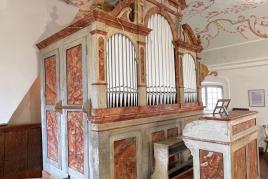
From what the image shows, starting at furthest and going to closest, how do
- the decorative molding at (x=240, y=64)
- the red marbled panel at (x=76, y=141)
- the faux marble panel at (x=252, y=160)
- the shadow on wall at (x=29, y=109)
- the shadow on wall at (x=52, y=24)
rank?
the decorative molding at (x=240, y=64) < the shadow on wall at (x=29, y=109) < the shadow on wall at (x=52, y=24) < the red marbled panel at (x=76, y=141) < the faux marble panel at (x=252, y=160)

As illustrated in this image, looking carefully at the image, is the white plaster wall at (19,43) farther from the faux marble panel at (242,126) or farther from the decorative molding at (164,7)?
the faux marble panel at (242,126)

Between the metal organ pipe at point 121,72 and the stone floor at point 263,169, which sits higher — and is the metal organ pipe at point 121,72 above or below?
above

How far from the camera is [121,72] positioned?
119 inches

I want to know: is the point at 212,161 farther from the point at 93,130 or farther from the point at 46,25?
the point at 46,25

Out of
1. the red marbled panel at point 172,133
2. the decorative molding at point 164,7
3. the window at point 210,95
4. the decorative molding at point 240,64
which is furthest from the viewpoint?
the window at point 210,95

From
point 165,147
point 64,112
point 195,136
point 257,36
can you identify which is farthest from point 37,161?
point 257,36

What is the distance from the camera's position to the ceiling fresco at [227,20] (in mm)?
4559

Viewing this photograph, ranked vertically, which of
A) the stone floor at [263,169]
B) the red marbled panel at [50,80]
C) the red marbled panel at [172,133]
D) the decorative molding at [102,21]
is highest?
the decorative molding at [102,21]

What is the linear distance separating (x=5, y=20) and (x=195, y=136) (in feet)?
11.1

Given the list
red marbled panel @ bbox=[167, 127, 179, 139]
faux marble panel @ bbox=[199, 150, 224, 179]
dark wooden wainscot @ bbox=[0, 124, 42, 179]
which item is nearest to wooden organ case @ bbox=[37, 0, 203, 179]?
red marbled panel @ bbox=[167, 127, 179, 139]

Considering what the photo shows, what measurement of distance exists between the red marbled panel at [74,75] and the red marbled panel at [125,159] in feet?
2.53

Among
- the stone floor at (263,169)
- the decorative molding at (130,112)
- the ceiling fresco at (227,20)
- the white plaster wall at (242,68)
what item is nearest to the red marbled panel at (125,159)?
the decorative molding at (130,112)

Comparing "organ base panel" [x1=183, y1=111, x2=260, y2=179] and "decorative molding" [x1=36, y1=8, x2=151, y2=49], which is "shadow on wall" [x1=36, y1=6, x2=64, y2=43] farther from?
"organ base panel" [x1=183, y1=111, x2=260, y2=179]

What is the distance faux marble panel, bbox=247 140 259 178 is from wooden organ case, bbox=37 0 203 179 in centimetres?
121
